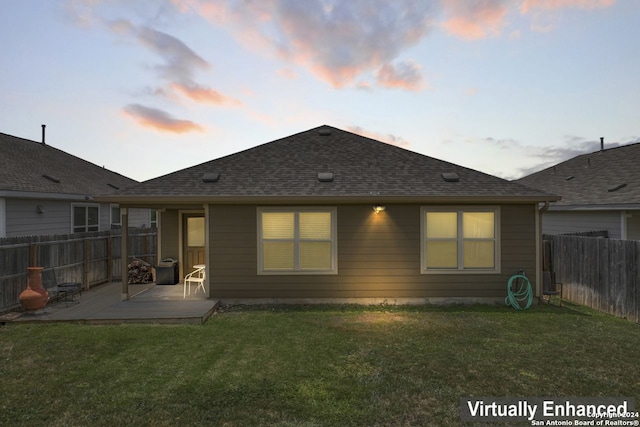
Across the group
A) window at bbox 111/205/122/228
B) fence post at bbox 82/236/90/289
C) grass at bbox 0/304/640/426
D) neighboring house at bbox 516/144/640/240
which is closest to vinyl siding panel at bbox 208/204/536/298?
grass at bbox 0/304/640/426

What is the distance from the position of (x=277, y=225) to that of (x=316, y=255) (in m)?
1.23

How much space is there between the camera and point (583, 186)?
13.2 metres

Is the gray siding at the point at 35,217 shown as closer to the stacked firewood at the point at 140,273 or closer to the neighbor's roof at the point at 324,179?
the stacked firewood at the point at 140,273

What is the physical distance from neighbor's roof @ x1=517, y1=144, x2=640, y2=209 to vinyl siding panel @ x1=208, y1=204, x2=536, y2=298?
5.30 meters

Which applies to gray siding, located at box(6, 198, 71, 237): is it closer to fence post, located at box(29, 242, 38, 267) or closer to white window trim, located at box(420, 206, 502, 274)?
fence post, located at box(29, 242, 38, 267)

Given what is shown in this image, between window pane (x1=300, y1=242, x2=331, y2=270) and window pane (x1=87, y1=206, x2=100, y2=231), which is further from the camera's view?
window pane (x1=87, y1=206, x2=100, y2=231)

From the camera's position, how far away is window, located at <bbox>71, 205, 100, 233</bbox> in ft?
39.7

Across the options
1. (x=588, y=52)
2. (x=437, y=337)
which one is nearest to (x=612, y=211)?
(x=588, y=52)

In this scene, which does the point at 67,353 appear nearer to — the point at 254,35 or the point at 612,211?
the point at 254,35

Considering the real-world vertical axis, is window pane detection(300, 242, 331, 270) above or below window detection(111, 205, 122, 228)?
below

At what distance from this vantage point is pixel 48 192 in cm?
1027

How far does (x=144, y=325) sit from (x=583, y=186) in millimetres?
16202

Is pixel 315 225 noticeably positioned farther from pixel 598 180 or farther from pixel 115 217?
pixel 598 180

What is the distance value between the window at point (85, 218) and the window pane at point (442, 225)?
12.5 metres
